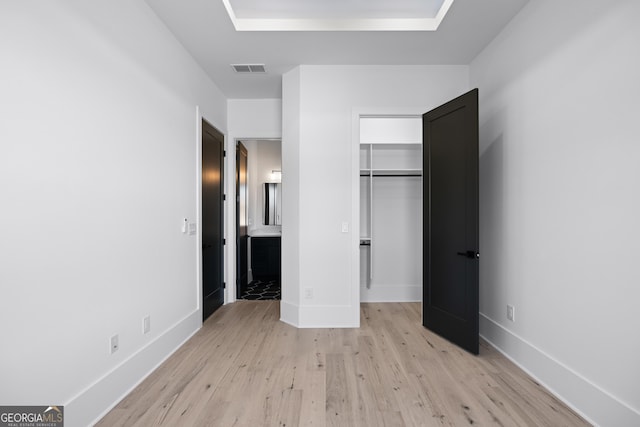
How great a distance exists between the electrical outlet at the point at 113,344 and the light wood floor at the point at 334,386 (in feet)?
1.09

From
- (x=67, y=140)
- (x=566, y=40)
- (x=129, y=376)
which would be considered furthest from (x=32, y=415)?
(x=566, y=40)

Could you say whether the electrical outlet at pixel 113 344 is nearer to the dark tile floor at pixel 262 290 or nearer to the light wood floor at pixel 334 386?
the light wood floor at pixel 334 386

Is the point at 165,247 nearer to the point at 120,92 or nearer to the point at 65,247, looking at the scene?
the point at 65,247

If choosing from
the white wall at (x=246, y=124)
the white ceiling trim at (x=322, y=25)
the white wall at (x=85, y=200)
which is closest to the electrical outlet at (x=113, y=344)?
the white wall at (x=85, y=200)

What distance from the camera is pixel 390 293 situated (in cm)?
441

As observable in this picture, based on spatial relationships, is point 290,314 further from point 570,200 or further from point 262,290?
point 570,200

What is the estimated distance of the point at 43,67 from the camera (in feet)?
5.09

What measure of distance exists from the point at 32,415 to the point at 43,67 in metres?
1.62

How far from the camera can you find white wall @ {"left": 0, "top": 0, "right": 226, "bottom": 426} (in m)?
1.43

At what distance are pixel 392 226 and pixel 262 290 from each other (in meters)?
2.21

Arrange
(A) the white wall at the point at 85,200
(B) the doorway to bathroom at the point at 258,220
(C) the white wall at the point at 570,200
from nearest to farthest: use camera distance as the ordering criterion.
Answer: (A) the white wall at the point at 85,200 → (C) the white wall at the point at 570,200 → (B) the doorway to bathroom at the point at 258,220

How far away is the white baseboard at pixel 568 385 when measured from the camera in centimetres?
173

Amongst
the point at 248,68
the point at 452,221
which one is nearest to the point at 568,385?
the point at 452,221

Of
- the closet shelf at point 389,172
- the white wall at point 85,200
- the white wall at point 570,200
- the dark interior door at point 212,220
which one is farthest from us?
the closet shelf at point 389,172
